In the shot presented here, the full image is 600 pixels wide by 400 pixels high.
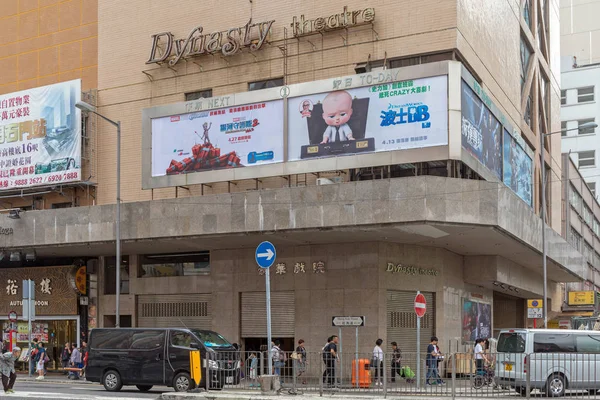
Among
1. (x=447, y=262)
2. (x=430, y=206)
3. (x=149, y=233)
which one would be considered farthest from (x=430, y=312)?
(x=149, y=233)

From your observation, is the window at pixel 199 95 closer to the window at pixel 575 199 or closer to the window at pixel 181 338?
the window at pixel 181 338

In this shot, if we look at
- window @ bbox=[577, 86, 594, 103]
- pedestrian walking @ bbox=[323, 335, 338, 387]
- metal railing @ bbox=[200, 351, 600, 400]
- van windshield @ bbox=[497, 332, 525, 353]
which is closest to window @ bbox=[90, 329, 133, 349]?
metal railing @ bbox=[200, 351, 600, 400]

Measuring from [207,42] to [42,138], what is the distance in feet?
29.1

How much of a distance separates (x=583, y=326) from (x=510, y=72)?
1514cm

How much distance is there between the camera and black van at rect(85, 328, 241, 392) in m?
24.2

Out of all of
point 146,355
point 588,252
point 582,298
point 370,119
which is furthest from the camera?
point 588,252

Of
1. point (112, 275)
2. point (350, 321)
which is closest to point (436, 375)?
point (350, 321)

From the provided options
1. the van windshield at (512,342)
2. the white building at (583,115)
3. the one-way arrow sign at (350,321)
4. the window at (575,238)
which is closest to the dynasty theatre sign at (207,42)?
the one-way arrow sign at (350,321)

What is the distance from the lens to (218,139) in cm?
3206

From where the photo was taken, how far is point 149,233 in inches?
1249

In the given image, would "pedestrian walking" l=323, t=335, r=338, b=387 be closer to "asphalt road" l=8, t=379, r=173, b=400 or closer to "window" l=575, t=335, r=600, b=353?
"asphalt road" l=8, t=379, r=173, b=400

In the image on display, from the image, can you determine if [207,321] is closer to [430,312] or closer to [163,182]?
[163,182]

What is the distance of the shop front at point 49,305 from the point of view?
38.2m

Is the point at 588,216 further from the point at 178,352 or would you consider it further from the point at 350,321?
the point at 178,352
